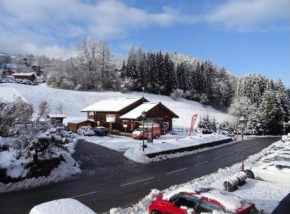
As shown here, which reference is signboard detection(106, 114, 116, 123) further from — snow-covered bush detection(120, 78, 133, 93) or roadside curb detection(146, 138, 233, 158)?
snow-covered bush detection(120, 78, 133, 93)

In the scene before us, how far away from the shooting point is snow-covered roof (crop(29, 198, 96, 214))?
8.19 m

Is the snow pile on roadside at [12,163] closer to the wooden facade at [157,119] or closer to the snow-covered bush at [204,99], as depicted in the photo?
the wooden facade at [157,119]

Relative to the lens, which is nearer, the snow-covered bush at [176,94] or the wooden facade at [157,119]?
the wooden facade at [157,119]

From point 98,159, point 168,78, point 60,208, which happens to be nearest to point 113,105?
point 98,159

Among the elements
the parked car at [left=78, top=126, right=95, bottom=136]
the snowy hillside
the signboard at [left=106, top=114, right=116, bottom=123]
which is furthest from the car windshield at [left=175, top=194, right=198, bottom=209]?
the snowy hillside

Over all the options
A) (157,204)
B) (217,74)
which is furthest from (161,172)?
(217,74)

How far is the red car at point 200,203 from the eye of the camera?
876 centimetres

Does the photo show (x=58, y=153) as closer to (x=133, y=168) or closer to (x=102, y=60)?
(x=133, y=168)

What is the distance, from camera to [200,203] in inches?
364

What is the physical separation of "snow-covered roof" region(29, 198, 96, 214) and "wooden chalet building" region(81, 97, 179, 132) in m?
34.7

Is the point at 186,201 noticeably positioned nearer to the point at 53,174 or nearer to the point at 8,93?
the point at 53,174

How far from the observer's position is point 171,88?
312 feet

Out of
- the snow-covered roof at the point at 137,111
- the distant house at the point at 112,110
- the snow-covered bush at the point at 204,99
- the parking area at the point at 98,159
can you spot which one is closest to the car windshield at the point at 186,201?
the parking area at the point at 98,159

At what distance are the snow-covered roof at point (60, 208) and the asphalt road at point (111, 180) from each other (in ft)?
16.4
